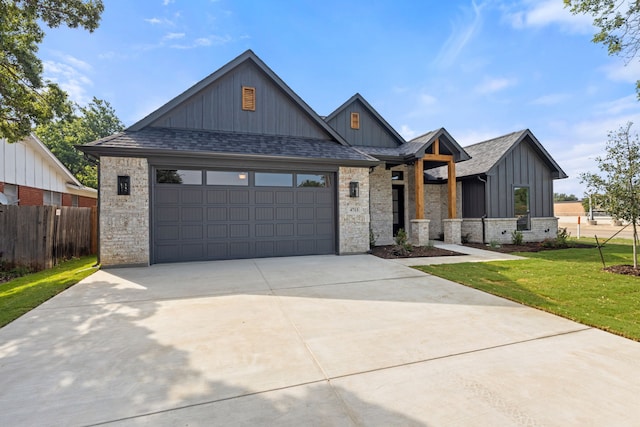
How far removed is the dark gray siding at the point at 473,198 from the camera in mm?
13570

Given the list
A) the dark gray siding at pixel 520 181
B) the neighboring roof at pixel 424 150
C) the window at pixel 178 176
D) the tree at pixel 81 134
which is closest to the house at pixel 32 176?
the window at pixel 178 176

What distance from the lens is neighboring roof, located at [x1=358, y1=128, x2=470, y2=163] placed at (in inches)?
450

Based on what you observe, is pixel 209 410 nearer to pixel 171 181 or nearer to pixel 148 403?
pixel 148 403

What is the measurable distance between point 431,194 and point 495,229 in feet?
11.1

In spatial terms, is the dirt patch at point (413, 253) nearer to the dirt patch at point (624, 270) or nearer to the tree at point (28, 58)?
the dirt patch at point (624, 270)

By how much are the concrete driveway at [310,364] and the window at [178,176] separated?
4.37m

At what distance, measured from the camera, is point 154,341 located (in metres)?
3.42

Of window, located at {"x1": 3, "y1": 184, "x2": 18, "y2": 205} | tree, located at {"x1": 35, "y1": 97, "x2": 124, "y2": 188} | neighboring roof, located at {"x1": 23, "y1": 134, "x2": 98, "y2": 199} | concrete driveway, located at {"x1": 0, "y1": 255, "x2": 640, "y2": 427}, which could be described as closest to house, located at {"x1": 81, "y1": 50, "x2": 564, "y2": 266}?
concrete driveway, located at {"x1": 0, "y1": 255, "x2": 640, "y2": 427}

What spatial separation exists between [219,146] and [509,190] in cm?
1338

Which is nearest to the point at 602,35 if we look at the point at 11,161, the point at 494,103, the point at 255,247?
the point at 494,103

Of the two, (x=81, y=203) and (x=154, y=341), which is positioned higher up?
(x=81, y=203)

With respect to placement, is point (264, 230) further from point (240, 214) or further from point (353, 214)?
point (353, 214)

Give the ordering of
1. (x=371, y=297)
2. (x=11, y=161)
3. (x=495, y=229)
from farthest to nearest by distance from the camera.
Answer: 1. (x=495, y=229)
2. (x=11, y=161)
3. (x=371, y=297)

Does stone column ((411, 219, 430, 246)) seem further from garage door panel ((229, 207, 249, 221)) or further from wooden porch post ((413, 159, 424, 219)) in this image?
garage door panel ((229, 207, 249, 221))
